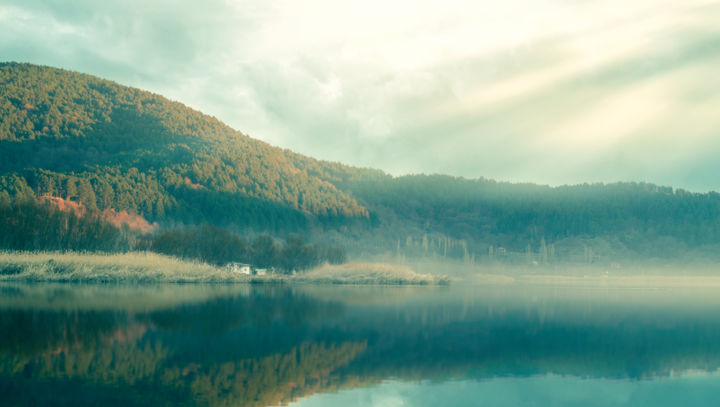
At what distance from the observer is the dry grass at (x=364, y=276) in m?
54.1

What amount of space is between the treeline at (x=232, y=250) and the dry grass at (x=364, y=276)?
167 inches

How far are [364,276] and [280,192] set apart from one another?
226ft

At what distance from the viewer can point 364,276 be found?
56.1 m

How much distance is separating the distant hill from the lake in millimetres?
69780

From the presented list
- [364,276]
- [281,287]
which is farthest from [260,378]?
[364,276]

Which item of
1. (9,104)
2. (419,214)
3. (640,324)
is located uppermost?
(9,104)

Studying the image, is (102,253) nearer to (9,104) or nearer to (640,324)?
(640,324)

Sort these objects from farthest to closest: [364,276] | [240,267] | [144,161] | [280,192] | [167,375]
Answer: [280,192]
[144,161]
[240,267]
[364,276]
[167,375]

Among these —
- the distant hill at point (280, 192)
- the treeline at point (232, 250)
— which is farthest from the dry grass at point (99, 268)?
the distant hill at point (280, 192)

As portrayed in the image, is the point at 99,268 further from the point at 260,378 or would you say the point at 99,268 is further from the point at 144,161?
the point at 144,161

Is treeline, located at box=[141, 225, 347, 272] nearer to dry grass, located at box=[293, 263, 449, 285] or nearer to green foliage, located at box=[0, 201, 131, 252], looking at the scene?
dry grass, located at box=[293, 263, 449, 285]

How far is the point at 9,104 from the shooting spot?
11525 cm

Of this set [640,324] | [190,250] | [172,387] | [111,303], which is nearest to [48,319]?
[111,303]

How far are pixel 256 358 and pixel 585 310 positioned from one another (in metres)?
21.6
